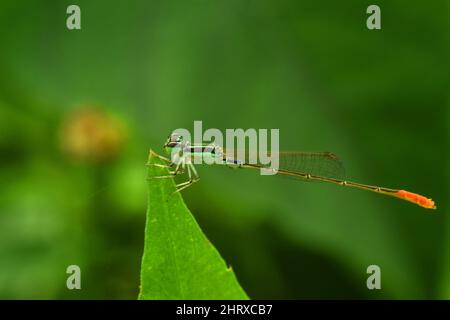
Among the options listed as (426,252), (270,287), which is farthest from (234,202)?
(426,252)

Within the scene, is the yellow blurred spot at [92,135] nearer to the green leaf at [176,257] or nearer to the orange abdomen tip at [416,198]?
the orange abdomen tip at [416,198]

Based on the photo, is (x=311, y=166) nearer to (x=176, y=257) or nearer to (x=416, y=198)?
(x=416, y=198)

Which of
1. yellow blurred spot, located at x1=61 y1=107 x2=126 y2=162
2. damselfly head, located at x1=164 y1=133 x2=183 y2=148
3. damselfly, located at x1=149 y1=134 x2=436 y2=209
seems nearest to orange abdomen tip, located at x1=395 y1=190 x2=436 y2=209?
damselfly, located at x1=149 y1=134 x2=436 y2=209

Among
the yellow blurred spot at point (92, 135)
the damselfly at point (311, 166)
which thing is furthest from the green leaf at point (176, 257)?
the yellow blurred spot at point (92, 135)

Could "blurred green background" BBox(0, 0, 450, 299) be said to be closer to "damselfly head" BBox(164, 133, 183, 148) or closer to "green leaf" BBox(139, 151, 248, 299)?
"damselfly head" BBox(164, 133, 183, 148)
